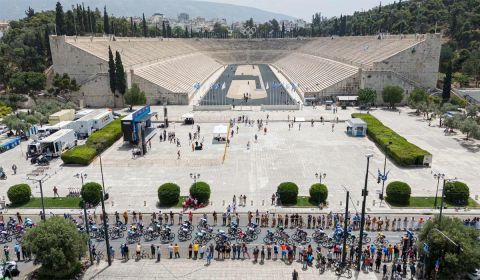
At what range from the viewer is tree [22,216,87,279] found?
20.3 meters

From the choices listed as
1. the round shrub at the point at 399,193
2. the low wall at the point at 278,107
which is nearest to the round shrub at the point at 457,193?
the round shrub at the point at 399,193

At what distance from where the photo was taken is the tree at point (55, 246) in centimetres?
2030

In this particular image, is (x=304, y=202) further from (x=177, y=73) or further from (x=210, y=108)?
(x=177, y=73)

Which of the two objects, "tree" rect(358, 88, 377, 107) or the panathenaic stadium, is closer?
"tree" rect(358, 88, 377, 107)

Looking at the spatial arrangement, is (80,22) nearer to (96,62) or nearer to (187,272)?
(96,62)

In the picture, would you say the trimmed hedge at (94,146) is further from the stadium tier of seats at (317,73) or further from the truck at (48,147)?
the stadium tier of seats at (317,73)

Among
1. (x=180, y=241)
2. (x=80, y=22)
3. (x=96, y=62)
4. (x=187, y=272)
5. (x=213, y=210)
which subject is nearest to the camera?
Result: (x=187, y=272)

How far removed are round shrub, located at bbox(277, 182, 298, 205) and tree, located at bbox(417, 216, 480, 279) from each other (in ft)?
36.2

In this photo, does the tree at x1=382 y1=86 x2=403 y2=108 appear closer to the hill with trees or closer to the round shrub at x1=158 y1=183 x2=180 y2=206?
the hill with trees

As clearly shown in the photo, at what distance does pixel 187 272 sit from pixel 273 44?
15303 centimetres

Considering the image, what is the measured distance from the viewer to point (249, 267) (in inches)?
882

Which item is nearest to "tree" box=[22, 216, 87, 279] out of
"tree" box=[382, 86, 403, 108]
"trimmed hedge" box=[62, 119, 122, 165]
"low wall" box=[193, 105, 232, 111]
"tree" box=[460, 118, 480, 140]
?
"trimmed hedge" box=[62, 119, 122, 165]

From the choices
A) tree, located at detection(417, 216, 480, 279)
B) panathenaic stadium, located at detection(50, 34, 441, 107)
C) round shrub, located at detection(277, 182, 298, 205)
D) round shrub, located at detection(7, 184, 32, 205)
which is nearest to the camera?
tree, located at detection(417, 216, 480, 279)

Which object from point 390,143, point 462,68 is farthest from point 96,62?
point 462,68
